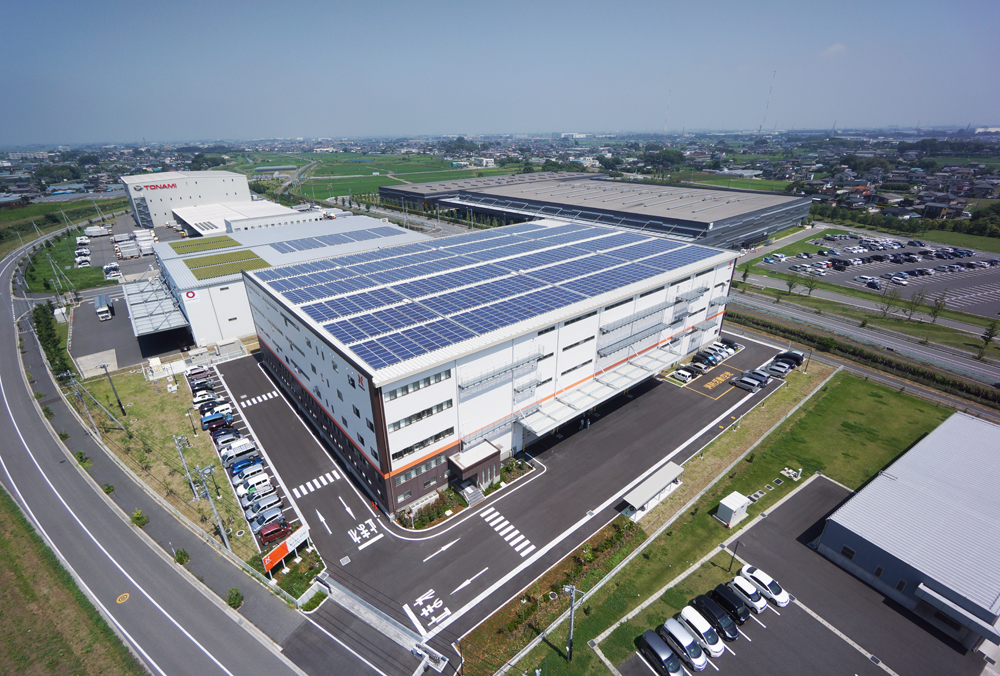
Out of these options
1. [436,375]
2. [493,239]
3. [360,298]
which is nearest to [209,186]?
[493,239]

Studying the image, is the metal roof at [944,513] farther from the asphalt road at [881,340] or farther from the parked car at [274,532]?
the parked car at [274,532]

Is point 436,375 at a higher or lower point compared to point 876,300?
higher

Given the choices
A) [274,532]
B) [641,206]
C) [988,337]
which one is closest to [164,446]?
[274,532]

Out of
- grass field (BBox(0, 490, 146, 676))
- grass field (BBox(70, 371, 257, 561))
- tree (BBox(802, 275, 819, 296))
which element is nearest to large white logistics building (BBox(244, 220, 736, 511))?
grass field (BBox(70, 371, 257, 561))

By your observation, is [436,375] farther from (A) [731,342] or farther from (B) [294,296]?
(A) [731,342]

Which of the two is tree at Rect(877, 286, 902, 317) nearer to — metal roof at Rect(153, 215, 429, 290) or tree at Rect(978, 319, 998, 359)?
tree at Rect(978, 319, 998, 359)
